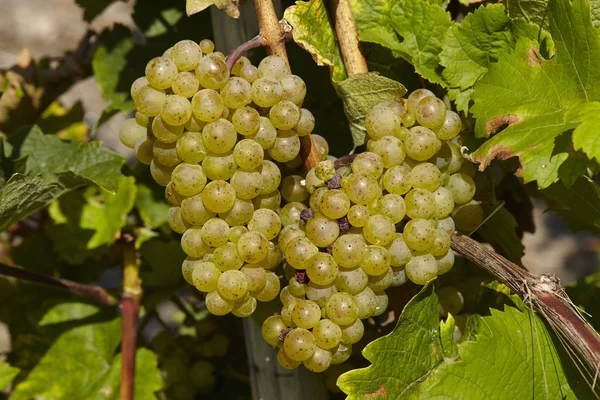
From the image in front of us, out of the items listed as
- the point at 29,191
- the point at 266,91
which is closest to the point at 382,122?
the point at 266,91

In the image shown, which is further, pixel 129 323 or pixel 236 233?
pixel 129 323

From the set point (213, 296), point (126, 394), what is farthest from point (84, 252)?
point (213, 296)

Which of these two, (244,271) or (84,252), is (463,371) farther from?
(84,252)

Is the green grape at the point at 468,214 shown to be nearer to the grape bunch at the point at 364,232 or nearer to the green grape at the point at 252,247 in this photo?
the grape bunch at the point at 364,232

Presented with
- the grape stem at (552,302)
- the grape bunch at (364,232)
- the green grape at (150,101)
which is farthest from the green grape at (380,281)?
the green grape at (150,101)

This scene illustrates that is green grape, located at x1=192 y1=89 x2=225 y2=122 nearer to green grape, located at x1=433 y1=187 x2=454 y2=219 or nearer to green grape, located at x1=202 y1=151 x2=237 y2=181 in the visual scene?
green grape, located at x1=202 y1=151 x2=237 y2=181

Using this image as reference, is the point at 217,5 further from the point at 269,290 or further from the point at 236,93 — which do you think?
the point at 269,290

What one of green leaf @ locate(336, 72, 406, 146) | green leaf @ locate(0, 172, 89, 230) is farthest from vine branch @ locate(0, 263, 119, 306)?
green leaf @ locate(336, 72, 406, 146)
